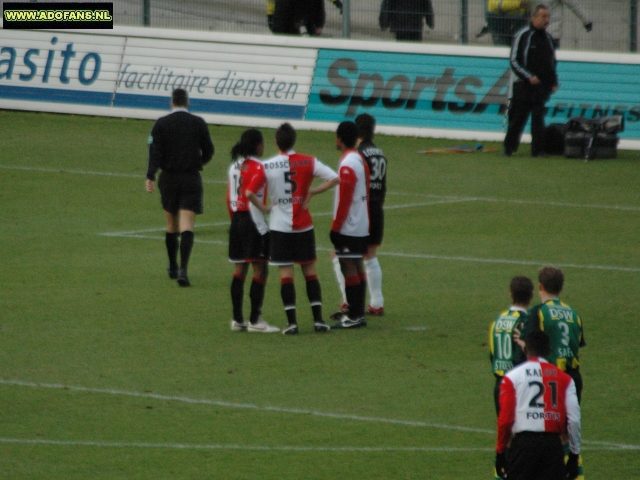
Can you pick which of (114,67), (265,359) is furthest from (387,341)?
(114,67)

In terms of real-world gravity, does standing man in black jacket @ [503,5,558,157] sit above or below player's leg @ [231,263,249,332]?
above

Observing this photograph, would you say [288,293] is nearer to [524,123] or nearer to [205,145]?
[205,145]

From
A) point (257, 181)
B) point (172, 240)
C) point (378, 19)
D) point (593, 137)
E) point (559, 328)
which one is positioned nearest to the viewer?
point (559, 328)

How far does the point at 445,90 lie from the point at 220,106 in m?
4.97

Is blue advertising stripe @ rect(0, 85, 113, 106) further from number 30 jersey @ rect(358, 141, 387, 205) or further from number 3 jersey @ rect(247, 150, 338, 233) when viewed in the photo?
number 3 jersey @ rect(247, 150, 338, 233)

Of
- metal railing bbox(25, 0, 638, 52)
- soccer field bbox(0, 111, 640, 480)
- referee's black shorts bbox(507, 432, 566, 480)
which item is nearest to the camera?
referee's black shorts bbox(507, 432, 566, 480)

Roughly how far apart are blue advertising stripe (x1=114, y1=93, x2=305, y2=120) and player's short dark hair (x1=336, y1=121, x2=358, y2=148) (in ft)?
47.6

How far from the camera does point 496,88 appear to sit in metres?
24.5

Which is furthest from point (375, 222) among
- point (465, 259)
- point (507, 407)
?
point (507, 407)

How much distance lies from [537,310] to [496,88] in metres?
17.6

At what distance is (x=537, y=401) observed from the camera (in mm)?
6520

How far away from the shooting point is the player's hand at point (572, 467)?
6800 mm

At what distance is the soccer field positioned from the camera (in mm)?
8359

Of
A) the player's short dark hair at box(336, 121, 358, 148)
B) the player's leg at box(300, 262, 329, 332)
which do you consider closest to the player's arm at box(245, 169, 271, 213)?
the player's leg at box(300, 262, 329, 332)
